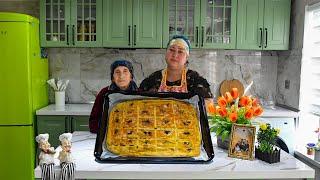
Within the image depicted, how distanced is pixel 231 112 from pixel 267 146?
0.84ft

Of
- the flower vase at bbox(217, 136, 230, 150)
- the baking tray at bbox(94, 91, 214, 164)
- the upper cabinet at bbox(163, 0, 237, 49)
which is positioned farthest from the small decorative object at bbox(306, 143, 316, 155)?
the baking tray at bbox(94, 91, 214, 164)

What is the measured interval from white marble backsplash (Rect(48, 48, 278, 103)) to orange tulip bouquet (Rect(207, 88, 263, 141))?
6.92 ft

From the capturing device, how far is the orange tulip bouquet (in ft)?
5.63

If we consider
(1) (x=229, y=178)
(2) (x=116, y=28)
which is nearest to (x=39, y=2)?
(2) (x=116, y=28)

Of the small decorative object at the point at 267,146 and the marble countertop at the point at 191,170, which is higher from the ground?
the small decorative object at the point at 267,146

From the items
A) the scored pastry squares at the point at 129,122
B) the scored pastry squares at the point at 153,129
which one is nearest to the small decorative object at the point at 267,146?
the scored pastry squares at the point at 153,129

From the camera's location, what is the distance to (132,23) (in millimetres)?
3500

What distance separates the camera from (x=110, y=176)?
1.45 m

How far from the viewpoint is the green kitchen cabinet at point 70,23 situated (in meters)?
3.49

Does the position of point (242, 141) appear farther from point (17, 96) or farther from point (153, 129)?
point (17, 96)

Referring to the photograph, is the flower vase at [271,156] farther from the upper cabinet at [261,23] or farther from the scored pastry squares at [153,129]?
the upper cabinet at [261,23]

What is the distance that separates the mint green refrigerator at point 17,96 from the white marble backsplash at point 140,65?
65 centimetres

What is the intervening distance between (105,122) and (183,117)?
424 mm

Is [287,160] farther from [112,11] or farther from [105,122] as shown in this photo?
[112,11]
